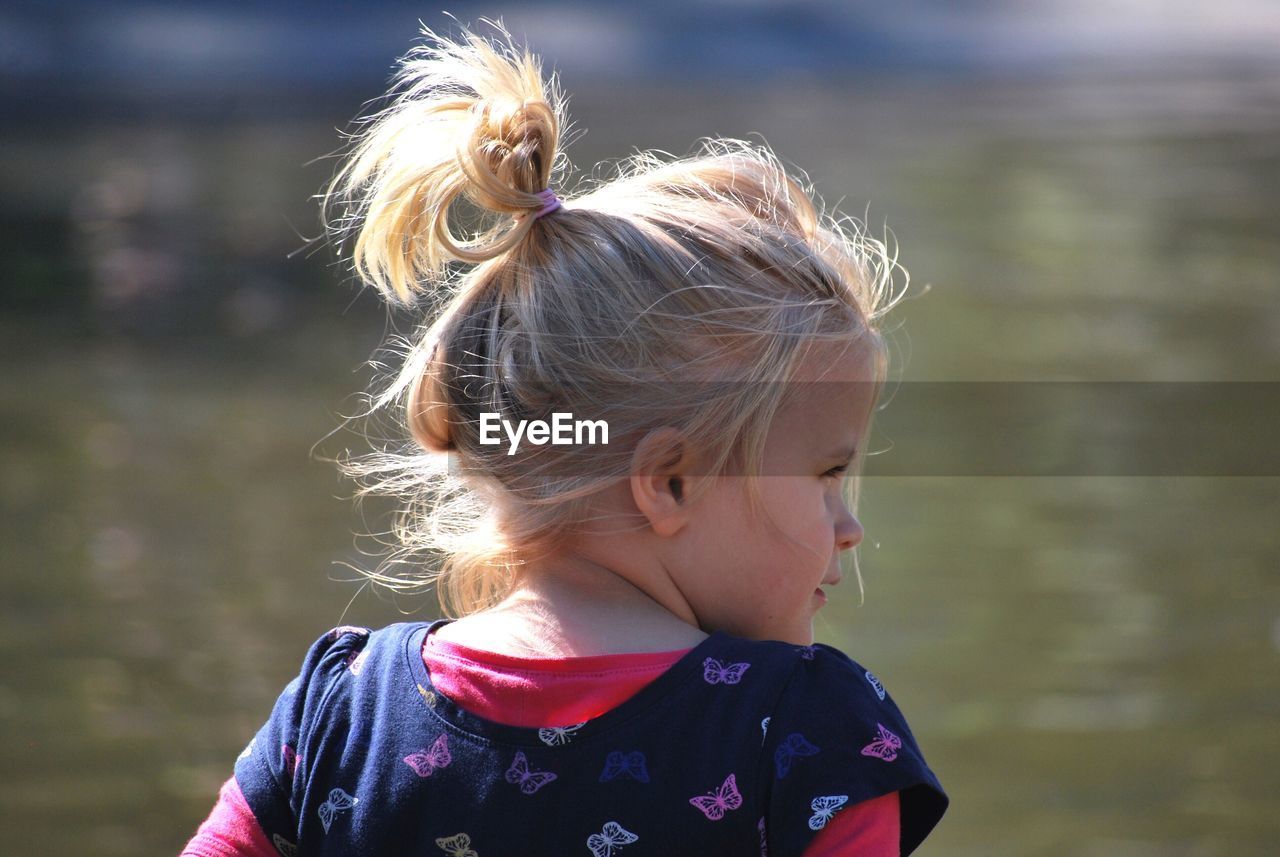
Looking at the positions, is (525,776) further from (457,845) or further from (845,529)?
(845,529)

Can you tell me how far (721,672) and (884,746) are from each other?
0.13 metres

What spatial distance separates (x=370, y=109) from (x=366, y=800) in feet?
27.0

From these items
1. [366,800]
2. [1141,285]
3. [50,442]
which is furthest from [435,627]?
[1141,285]

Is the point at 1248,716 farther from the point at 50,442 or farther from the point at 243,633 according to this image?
the point at 50,442

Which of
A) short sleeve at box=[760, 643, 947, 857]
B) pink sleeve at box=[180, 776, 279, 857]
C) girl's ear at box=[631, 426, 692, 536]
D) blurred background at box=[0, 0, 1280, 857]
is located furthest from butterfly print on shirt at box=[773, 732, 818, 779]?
blurred background at box=[0, 0, 1280, 857]

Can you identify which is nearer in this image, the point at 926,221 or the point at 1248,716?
the point at 1248,716

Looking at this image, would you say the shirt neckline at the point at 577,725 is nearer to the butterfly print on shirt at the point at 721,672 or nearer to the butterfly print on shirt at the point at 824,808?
the butterfly print on shirt at the point at 721,672

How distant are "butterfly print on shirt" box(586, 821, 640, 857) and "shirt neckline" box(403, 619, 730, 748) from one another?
0.07 m

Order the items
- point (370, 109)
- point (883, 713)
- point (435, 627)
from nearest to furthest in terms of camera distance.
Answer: point (883, 713), point (435, 627), point (370, 109)

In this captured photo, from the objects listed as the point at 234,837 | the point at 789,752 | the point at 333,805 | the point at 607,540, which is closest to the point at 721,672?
the point at 789,752

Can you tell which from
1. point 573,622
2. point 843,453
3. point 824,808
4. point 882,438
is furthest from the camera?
point 882,438

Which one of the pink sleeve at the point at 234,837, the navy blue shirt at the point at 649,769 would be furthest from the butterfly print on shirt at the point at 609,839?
the pink sleeve at the point at 234,837

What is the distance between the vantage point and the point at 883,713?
118cm

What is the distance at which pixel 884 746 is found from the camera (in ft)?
3.79
